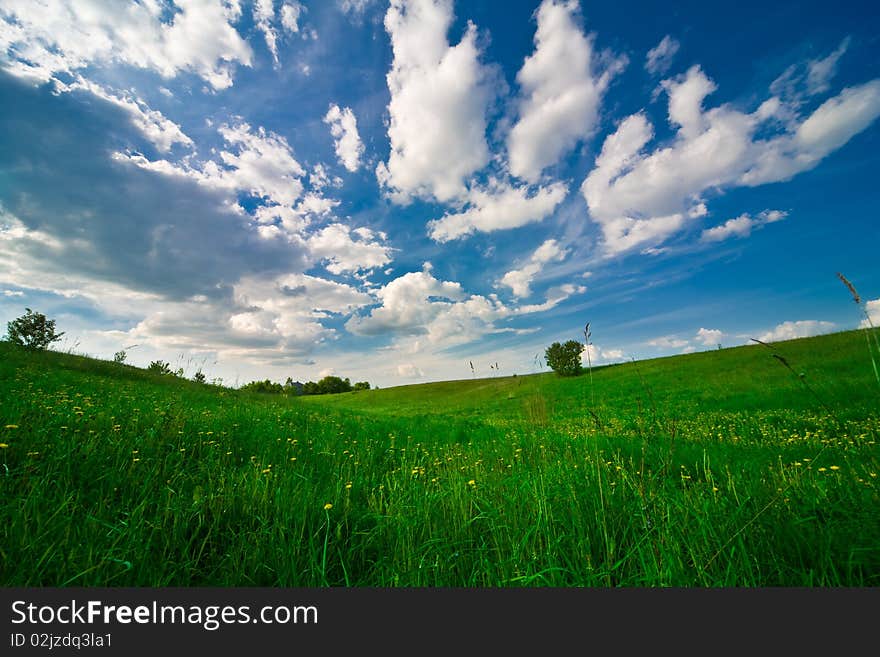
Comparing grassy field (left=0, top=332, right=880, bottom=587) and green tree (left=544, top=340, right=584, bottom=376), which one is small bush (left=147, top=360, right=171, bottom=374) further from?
green tree (left=544, top=340, right=584, bottom=376)

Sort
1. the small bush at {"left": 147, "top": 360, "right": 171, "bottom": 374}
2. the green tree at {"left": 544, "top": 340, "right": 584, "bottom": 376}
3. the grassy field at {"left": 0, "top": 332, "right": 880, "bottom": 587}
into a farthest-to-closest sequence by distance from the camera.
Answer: the green tree at {"left": 544, "top": 340, "right": 584, "bottom": 376}, the small bush at {"left": 147, "top": 360, "right": 171, "bottom": 374}, the grassy field at {"left": 0, "top": 332, "right": 880, "bottom": 587}

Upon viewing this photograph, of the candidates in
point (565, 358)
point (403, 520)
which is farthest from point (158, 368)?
point (565, 358)

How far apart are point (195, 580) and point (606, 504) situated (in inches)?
107

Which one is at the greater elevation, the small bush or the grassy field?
the small bush

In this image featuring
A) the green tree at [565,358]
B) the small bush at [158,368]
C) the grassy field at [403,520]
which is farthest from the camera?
the green tree at [565,358]

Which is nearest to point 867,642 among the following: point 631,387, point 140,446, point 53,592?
point 53,592

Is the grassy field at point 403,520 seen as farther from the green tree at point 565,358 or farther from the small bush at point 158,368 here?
the green tree at point 565,358

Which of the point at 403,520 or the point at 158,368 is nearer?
the point at 403,520

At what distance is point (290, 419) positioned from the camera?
320 inches

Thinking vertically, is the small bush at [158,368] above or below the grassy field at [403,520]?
above

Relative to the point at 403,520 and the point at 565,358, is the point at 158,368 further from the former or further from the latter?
the point at 565,358

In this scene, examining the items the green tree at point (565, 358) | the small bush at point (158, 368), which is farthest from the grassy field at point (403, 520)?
the green tree at point (565, 358)

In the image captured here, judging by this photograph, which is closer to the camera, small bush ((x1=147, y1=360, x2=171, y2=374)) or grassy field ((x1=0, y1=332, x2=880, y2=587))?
grassy field ((x1=0, y1=332, x2=880, y2=587))

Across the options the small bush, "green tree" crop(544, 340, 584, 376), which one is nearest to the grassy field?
the small bush
